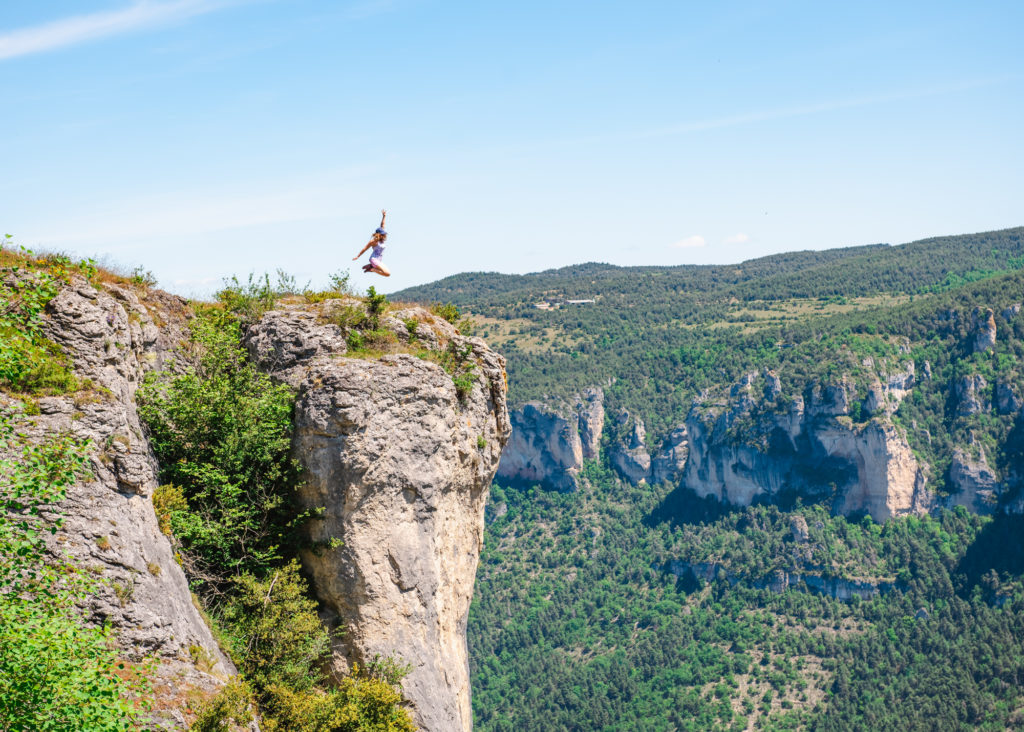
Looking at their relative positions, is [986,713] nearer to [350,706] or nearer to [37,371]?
[350,706]

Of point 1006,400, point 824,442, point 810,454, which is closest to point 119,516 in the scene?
point 824,442

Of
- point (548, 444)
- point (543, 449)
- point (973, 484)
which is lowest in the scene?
point (973, 484)

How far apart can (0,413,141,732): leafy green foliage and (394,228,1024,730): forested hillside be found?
322 ft

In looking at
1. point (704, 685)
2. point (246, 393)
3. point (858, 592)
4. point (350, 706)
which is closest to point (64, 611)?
point (350, 706)

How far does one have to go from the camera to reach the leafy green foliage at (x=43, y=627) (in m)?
10.1

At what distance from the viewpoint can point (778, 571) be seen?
136 meters

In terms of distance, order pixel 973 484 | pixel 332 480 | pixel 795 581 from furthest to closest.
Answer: pixel 973 484 → pixel 795 581 → pixel 332 480

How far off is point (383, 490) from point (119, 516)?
529 cm

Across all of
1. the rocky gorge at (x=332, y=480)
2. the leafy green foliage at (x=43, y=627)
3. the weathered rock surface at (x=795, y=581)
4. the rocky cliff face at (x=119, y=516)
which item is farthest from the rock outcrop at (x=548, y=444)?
the leafy green foliage at (x=43, y=627)

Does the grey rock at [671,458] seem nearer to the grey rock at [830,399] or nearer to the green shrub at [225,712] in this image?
the grey rock at [830,399]

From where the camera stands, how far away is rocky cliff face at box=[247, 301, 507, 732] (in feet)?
55.9

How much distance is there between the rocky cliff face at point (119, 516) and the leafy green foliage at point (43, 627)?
1.74 feet

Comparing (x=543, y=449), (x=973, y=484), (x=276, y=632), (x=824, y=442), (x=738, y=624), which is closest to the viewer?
(x=276, y=632)

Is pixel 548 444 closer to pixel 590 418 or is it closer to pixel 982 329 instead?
pixel 590 418
